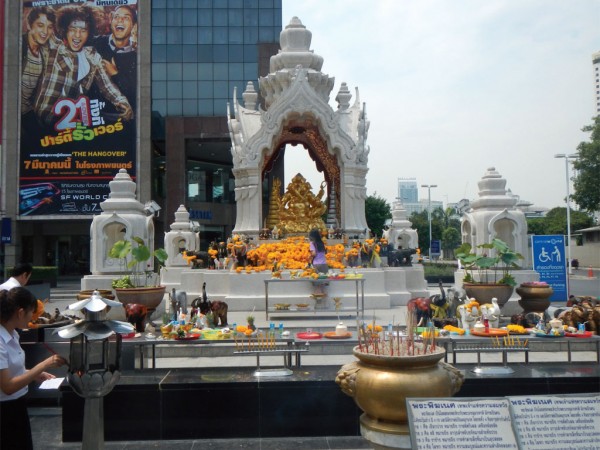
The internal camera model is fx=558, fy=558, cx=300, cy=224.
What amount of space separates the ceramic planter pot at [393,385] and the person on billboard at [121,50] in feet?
113

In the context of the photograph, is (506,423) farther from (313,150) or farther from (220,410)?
(313,150)

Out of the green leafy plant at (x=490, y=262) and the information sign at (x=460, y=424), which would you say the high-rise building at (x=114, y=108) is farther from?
the information sign at (x=460, y=424)

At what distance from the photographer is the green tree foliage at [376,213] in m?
50.2

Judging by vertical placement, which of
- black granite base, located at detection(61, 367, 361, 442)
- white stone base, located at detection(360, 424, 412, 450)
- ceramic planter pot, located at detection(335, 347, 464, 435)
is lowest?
black granite base, located at detection(61, 367, 361, 442)

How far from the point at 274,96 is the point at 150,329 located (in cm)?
1211

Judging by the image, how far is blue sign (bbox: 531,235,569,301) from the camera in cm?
1598

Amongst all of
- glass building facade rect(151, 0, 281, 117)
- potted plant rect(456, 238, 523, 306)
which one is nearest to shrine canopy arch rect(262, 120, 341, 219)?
potted plant rect(456, 238, 523, 306)

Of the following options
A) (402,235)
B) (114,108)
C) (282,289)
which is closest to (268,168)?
(282,289)

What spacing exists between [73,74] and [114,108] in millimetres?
3212

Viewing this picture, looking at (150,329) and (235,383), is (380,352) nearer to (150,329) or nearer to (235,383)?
(235,383)

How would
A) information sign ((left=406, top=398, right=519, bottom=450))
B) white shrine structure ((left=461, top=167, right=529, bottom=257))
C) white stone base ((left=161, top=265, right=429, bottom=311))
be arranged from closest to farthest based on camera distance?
information sign ((left=406, top=398, right=519, bottom=450)) < white shrine structure ((left=461, top=167, right=529, bottom=257)) < white stone base ((left=161, top=265, right=429, bottom=311))

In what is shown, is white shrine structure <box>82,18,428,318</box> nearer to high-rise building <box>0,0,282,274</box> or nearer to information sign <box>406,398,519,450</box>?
information sign <box>406,398,519,450</box>

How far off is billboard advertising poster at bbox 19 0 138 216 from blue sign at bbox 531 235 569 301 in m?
26.3

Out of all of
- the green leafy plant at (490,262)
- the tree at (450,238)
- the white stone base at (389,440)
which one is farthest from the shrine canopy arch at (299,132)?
the tree at (450,238)
